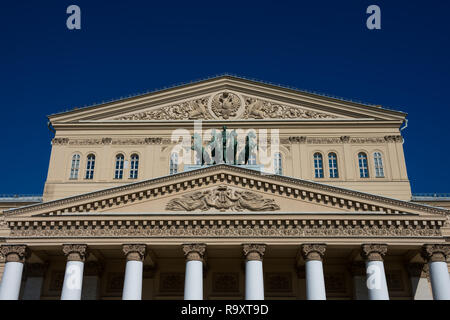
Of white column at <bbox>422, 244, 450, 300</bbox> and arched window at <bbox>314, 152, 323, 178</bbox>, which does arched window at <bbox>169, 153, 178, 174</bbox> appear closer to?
arched window at <bbox>314, 152, 323, 178</bbox>

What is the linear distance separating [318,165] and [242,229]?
1242cm

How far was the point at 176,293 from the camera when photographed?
1186 inches

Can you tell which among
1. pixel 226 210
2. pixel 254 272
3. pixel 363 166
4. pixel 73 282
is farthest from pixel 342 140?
pixel 73 282

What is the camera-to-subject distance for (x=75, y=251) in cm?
2664

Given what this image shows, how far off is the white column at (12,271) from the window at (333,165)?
21.1 metres

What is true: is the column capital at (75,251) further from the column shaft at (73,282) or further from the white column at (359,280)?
the white column at (359,280)

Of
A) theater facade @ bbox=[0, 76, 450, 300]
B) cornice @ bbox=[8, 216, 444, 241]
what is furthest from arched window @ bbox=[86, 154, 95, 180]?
cornice @ bbox=[8, 216, 444, 241]

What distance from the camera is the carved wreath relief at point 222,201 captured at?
27.2m

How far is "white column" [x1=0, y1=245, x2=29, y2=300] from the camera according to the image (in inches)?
1017

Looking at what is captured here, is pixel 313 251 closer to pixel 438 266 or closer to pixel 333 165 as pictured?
pixel 438 266

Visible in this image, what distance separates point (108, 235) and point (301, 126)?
1749 cm

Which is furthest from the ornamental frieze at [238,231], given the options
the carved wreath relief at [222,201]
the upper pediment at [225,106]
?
the upper pediment at [225,106]
